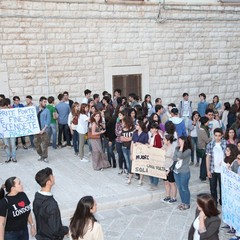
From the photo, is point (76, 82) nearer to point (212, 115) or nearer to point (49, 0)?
point (49, 0)

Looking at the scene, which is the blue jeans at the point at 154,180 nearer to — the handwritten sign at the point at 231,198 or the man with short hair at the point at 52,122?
the handwritten sign at the point at 231,198

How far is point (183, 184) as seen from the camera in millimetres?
7895

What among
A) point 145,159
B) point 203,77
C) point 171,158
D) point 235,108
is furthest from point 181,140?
point 203,77

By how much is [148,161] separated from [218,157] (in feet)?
5.64

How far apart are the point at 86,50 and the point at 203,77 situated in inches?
206

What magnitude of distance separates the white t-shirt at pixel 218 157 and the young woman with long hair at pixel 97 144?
3345 millimetres

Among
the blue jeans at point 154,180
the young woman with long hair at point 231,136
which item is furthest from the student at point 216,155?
the blue jeans at point 154,180

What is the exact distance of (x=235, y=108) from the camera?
38.9 feet

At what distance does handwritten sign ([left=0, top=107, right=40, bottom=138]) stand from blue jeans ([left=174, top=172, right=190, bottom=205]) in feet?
15.8

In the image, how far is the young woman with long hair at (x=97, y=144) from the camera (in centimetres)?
1005

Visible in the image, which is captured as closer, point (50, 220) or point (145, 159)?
point (50, 220)

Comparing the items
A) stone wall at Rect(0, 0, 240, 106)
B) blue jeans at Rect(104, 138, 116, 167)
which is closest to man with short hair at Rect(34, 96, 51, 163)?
blue jeans at Rect(104, 138, 116, 167)

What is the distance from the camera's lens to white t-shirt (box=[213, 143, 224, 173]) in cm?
771

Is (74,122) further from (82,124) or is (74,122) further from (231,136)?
(231,136)
